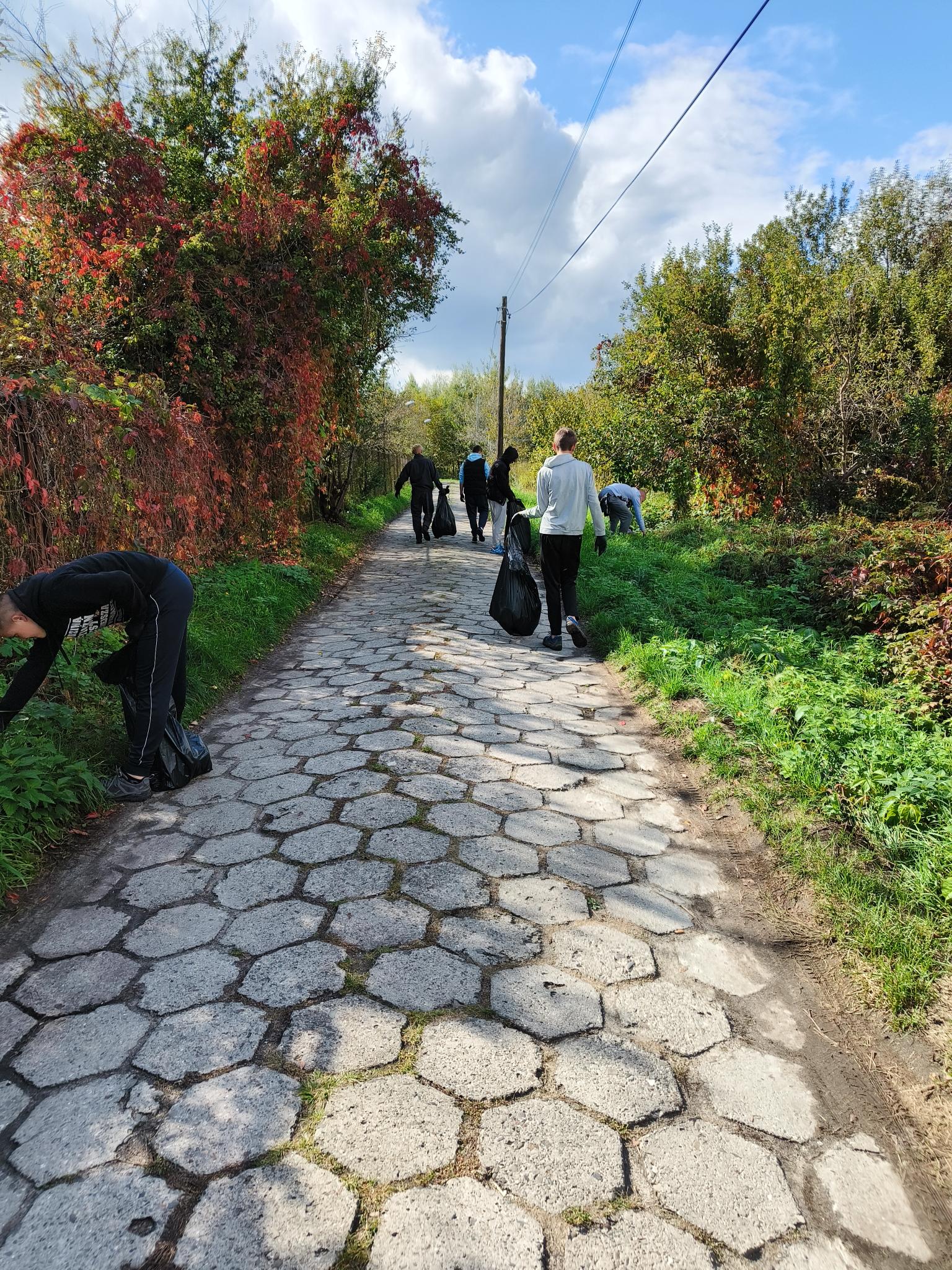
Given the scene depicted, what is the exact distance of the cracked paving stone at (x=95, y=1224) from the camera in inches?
64.9

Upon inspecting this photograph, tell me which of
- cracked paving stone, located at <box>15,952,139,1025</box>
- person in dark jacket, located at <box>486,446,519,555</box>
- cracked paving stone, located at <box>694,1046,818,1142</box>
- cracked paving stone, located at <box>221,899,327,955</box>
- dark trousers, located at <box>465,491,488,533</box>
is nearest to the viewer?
cracked paving stone, located at <box>694,1046,818,1142</box>

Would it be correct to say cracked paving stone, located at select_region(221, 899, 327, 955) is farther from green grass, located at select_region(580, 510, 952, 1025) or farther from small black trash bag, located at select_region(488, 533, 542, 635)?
small black trash bag, located at select_region(488, 533, 542, 635)

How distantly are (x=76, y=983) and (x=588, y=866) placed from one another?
2079 mm

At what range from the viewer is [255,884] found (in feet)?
10.3

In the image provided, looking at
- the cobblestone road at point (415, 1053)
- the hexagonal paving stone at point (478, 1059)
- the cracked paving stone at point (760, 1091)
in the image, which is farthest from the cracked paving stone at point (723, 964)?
the hexagonal paving stone at point (478, 1059)

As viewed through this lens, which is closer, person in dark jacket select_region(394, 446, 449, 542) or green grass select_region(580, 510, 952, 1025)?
green grass select_region(580, 510, 952, 1025)

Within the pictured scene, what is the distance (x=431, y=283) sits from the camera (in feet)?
47.7

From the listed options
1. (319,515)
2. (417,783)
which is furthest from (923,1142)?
(319,515)

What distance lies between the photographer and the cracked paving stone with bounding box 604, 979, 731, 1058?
2357 mm

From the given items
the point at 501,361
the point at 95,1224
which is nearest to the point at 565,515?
the point at 95,1224

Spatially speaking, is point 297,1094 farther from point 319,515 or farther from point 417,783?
point 319,515

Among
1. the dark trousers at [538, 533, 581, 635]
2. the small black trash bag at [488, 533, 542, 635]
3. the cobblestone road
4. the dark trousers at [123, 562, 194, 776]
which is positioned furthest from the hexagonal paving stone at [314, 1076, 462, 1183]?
the small black trash bag at [488, 533, 542, 635]

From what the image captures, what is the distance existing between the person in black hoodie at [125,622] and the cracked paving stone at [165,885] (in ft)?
2.69

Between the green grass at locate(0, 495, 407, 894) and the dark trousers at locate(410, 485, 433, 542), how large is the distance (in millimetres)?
6728
